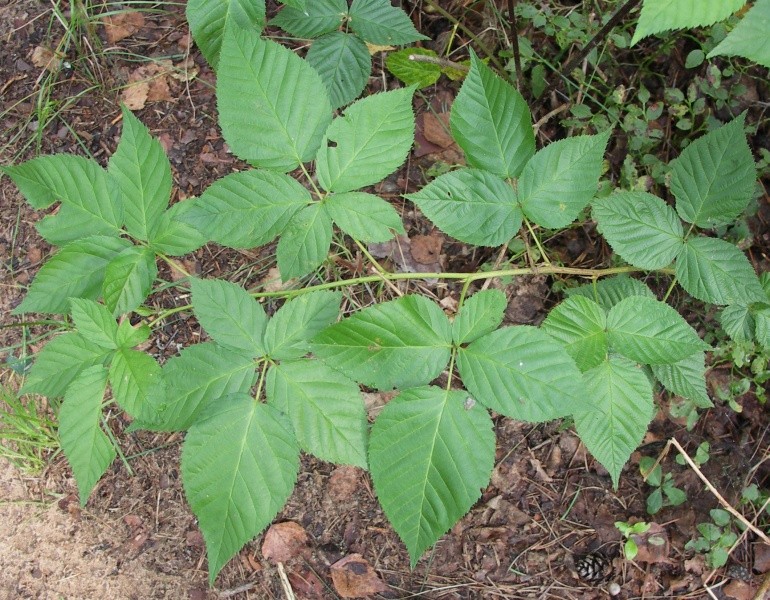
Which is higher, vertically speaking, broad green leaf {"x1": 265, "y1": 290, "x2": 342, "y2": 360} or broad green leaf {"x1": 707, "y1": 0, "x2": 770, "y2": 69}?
broad green leaf {"x1": 707, "y1": 0, "x2": 770, "y2": 69}

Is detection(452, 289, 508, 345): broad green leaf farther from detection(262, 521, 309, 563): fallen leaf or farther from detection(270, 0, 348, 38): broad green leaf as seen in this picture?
detection(262, 521, 309, 563): fallen leaf

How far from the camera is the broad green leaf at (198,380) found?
132 centimetres

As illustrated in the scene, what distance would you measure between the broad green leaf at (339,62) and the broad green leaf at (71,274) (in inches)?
29.3

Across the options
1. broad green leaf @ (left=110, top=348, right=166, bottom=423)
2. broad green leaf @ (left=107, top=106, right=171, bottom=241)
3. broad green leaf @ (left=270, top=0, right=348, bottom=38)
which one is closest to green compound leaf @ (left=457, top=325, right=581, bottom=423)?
broad green leaf @ (left=110, top=348, right=166, bottom=423)

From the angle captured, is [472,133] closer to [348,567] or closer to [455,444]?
[455,444]

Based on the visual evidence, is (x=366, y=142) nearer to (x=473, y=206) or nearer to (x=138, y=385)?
(x=473, y=206)

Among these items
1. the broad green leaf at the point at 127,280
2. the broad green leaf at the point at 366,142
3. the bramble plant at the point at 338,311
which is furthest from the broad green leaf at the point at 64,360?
the broad green leaf at the point at 366,142

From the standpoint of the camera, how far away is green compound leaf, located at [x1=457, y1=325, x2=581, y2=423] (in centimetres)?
123

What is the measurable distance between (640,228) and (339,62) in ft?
3.12

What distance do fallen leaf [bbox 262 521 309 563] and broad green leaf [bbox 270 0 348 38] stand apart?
1.55 m

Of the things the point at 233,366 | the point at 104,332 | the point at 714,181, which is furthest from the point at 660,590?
the point at 104,332

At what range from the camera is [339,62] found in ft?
5.74

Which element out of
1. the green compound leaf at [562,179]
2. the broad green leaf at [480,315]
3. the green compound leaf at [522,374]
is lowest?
the green compound leaf at [522,374]

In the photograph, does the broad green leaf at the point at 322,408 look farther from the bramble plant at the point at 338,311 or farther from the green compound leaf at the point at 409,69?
the green compound leaf at the point at 409,69
